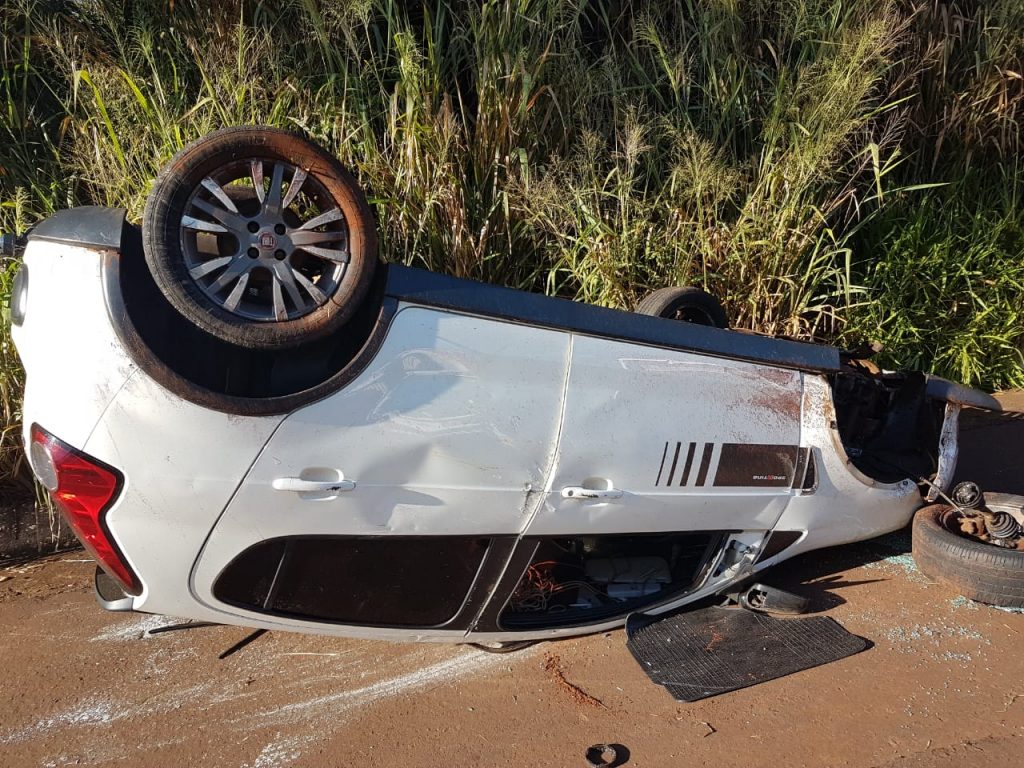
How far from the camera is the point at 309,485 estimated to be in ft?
8.11

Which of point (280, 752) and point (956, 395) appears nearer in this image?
point (280, 752)

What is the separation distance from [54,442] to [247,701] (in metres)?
1.08

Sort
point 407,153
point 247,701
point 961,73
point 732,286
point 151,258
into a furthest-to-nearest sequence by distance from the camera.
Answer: point 961,73, point 732,286, point 407,153, point 247,701, point 151,258

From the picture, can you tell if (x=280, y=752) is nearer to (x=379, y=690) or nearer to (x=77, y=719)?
(x=379, y=690)

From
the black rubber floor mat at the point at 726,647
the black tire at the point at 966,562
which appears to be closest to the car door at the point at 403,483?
the black rubber floor mat at the point at 726,647

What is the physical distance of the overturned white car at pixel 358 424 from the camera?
2.35 m

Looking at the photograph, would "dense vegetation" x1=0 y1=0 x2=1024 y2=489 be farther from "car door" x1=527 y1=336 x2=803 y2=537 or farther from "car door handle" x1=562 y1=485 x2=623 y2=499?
"car door handle" x1=562 y1=485 x2=623 y2=499

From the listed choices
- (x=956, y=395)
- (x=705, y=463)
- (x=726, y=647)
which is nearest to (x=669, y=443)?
(x=705, y=463)

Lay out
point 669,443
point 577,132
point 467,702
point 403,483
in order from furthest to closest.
Result: point 577,132 → point 669,443 → point 467,702 → point 403,483

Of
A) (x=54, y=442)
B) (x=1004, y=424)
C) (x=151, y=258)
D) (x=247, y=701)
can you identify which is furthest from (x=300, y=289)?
(x=1004, y=424)

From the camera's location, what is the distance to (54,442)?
2.34 metres

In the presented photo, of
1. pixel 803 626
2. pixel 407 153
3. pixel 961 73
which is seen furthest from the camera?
pixel 961 73

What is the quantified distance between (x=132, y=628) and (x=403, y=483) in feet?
4.75

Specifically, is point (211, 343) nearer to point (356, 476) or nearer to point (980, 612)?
point (356, 476)
